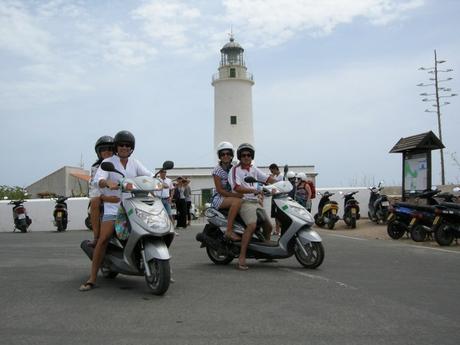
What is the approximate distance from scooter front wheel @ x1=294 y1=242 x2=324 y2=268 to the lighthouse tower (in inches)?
1472

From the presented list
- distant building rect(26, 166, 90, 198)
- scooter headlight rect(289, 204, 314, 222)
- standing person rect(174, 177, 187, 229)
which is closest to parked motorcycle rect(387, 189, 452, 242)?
scooter headlight rect(289, 204, 314, 222)

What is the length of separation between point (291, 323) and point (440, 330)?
1239 mm

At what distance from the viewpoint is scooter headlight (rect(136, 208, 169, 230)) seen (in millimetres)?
6454

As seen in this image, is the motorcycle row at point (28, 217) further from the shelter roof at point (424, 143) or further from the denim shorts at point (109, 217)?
the denim shorts at point (109, 217)

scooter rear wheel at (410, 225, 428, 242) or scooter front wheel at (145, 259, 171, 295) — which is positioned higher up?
scooter front wheel at (145, 259, 171, 295)

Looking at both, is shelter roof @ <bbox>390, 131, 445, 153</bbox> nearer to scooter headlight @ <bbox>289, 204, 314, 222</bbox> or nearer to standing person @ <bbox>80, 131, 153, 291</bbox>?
scooter headlight @ <bbox>289, 204, 314, 222</bbox>

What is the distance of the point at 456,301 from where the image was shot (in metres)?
6.29

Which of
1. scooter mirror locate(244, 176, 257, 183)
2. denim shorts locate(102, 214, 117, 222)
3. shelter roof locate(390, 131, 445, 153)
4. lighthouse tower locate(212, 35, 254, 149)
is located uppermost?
lighthouse tower locate(212, 35, 254, 149)

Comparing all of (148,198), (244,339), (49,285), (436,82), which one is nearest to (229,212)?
(148,198)

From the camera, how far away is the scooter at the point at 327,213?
1773 centimetres

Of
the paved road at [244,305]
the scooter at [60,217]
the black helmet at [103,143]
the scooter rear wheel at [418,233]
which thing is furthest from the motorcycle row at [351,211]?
the black helmet at [103,143]

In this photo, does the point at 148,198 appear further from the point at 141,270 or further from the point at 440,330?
the point at 440,330

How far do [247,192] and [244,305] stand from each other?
9.61ft

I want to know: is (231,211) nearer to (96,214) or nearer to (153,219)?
(96,214)
